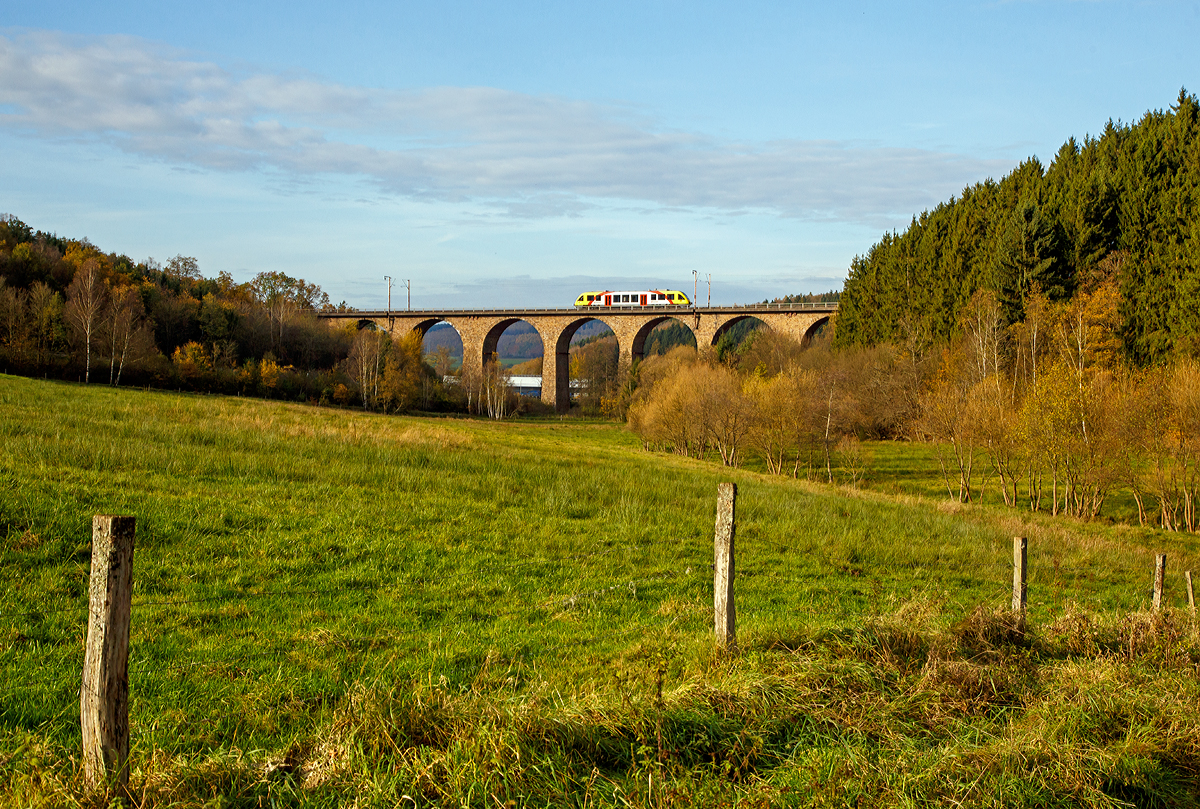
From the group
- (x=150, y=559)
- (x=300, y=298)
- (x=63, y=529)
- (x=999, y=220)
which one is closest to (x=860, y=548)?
(x=150, y=559)

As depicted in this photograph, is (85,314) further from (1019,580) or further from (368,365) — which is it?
(1019,580)

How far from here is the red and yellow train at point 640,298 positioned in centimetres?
7525

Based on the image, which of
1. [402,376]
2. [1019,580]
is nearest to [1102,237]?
[1019,580]

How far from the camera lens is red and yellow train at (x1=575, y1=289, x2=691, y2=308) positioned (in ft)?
247

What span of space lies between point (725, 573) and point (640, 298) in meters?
71.7

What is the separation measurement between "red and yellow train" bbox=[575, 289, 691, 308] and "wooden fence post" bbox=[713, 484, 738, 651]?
70.6m

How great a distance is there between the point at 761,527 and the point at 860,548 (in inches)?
66.7

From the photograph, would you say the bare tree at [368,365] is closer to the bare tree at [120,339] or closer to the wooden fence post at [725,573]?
the bare tree at [120,339]

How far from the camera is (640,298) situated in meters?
75.8

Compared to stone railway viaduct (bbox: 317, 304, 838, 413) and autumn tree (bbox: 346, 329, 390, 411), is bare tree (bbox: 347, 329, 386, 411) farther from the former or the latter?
stone railway viaduct (bbox: 317, 304, 838, 413)

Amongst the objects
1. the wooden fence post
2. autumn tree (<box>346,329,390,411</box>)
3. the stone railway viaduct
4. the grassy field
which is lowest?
the grassy field

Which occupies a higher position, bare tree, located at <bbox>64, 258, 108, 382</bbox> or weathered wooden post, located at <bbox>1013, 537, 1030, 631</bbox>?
bare tree, located at <bbox>64, 258, 108, 382</bbox>

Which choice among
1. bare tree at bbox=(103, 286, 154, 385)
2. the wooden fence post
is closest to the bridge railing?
bare tree at bbox=(103, 286, 154, 385)

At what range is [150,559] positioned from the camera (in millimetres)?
7238
